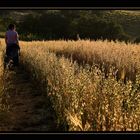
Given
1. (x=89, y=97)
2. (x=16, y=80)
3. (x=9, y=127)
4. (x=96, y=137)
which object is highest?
(x=96, y=137)

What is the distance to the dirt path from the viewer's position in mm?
6204

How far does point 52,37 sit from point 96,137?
44.6 metres

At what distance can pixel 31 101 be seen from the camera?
8.23 m

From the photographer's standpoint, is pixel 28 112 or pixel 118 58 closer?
pixel 28 112

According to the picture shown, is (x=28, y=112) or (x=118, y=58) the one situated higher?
(x=118, y=58)

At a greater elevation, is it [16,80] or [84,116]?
[84,116]

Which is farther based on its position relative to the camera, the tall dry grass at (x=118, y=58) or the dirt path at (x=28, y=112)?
the tall dry grass at (x=118, y=58)

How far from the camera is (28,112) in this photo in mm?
7246

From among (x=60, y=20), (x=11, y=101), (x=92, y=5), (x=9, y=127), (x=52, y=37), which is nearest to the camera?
(x=92, y=5)

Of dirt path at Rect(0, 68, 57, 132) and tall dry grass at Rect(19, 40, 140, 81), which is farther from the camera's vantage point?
tall dry grass at Rect(19, 40, 140, 81)

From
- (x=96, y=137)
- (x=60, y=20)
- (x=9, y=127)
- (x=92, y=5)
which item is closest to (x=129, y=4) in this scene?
(x=92, y=5)

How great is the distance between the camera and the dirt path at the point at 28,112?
6.20 m

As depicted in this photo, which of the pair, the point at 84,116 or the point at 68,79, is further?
the point at 68,79

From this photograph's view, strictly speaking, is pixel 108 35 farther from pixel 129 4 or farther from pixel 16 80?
pixel 129 4
